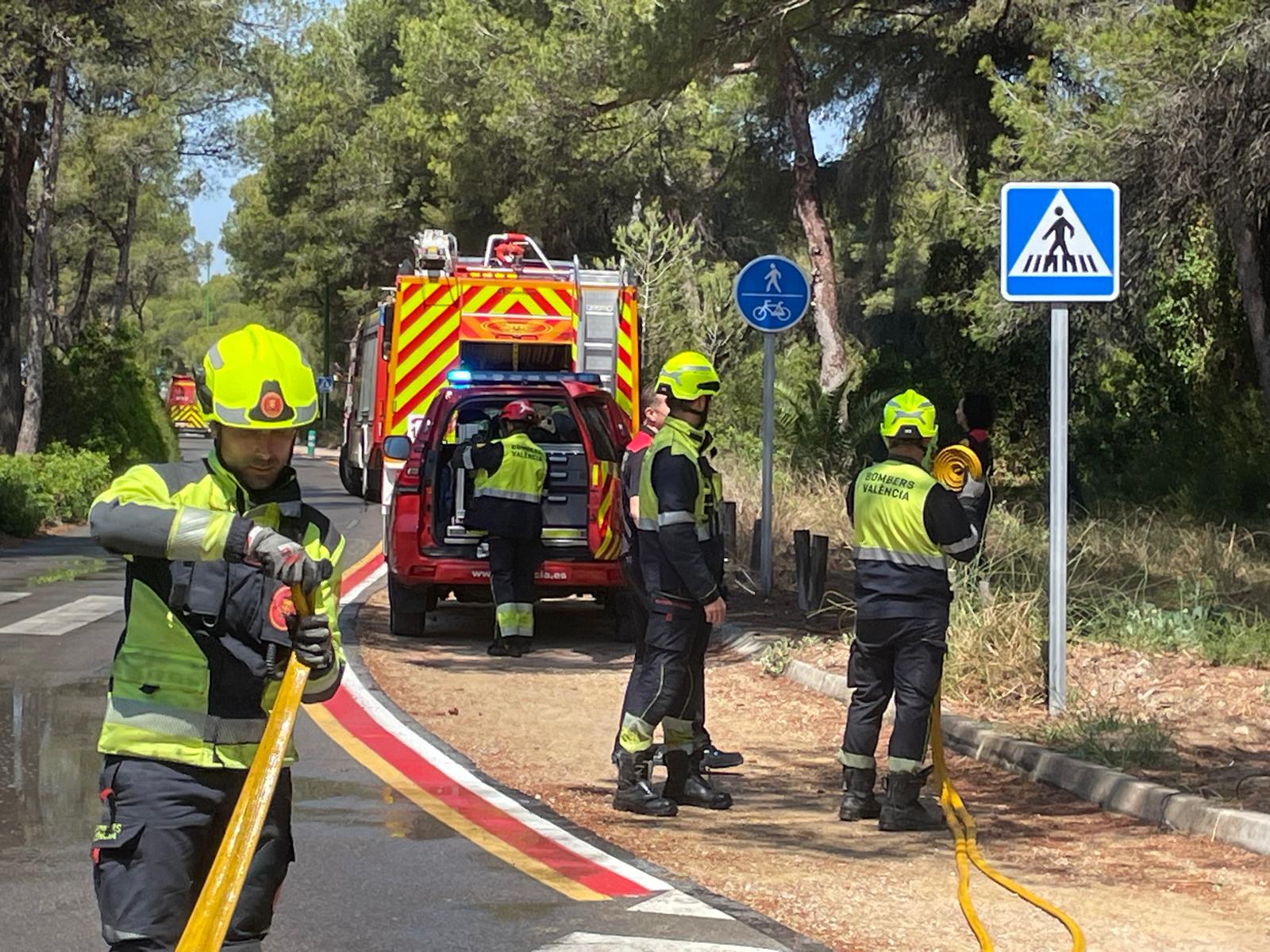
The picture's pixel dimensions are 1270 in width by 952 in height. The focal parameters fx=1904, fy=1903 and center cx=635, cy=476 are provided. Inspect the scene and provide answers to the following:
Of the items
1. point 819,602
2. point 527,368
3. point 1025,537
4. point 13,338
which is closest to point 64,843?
point 819,602

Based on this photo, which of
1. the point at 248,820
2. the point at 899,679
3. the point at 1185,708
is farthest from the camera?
the point at 1185,708

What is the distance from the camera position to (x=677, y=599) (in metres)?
8.45

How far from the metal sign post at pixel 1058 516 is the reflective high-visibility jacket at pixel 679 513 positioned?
2271 millimetres

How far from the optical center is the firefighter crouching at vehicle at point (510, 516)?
518 inches

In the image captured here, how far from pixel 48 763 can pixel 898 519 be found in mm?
4193

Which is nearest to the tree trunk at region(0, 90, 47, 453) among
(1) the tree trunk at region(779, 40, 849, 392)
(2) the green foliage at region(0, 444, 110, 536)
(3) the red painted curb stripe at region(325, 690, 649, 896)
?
(2) the green foliage at region(0, 444, 110, 536)

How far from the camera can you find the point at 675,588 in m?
8.44

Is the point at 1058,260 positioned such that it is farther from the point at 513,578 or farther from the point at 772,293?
the point at 772,293

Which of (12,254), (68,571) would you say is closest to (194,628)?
(68,571)

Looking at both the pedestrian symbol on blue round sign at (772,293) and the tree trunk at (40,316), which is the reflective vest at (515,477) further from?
the tree trunk at (40,316)

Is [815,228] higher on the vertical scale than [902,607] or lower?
higher

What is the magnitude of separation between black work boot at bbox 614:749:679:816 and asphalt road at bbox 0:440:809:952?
2.92 ft

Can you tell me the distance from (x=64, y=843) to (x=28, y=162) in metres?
25.1

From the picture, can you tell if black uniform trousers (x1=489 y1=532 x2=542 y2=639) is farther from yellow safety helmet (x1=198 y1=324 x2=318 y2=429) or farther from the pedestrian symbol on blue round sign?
yellow safety helmet (x1=198 y1=324 x2=318 y2=429)
